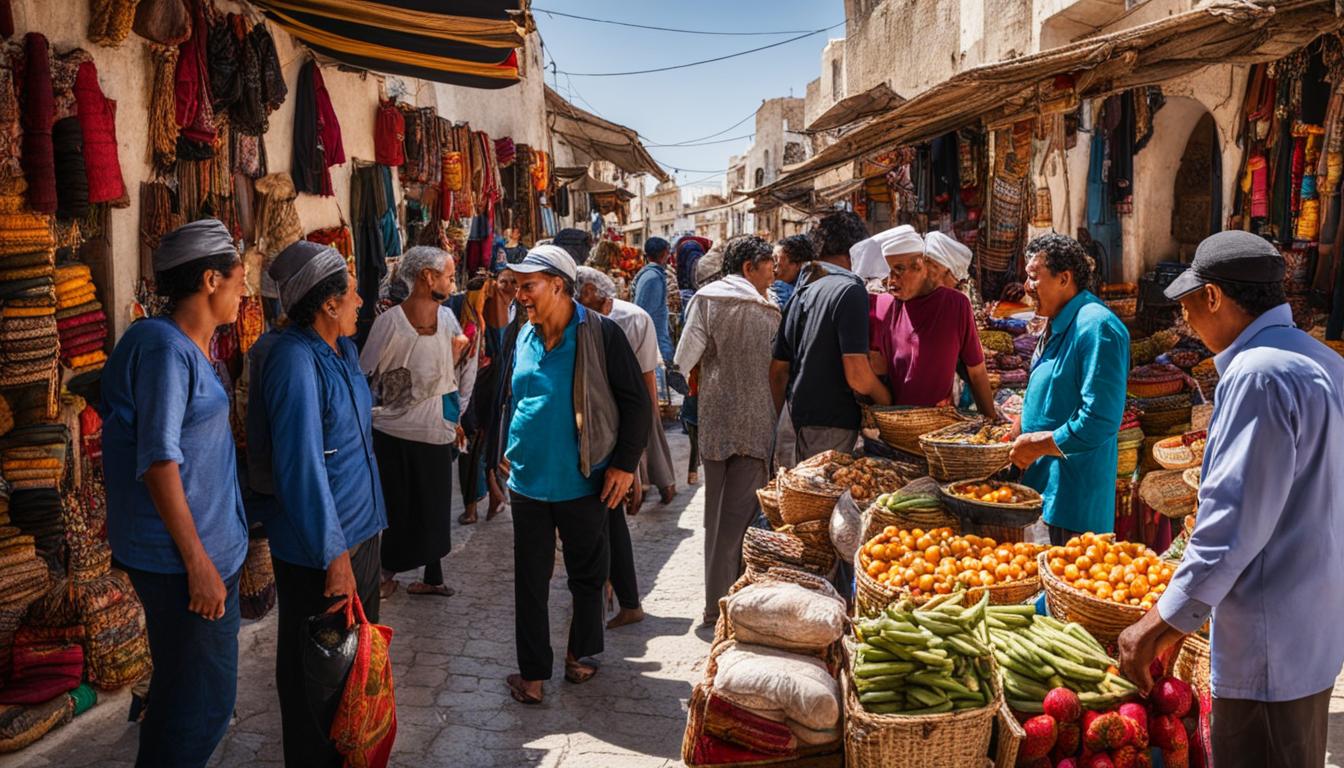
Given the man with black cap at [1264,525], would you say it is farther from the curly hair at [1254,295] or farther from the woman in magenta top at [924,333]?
the woman in magenta top at [924,333]

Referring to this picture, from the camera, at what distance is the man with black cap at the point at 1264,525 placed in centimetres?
228

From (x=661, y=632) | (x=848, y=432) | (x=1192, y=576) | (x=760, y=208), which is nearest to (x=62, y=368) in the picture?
(x=661, y=632)

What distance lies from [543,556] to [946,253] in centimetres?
243

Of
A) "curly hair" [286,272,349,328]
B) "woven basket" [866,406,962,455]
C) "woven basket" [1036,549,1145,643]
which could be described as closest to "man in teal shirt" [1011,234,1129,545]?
"woven basket" [866,406,962,455]

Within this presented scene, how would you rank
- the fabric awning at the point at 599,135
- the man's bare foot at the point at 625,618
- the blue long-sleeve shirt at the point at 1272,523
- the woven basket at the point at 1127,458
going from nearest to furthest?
the blue long-sleeve shirt at the point at 1272,523 < the man's bare foot at the point at 625,618 < the woven basket at the point at 1127,458 < the fabric awning at the point at 599,135

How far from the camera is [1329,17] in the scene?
4.87 metres

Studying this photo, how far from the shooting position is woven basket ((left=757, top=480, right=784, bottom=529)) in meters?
4.87

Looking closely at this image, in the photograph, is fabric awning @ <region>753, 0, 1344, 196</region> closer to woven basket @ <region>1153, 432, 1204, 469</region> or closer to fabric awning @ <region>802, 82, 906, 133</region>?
woven basket @ <region>1153, 432, 1204, 469</region>

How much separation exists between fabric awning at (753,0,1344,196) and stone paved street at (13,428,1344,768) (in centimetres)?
333

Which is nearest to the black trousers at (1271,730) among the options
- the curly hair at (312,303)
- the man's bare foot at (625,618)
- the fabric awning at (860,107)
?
the curly hair at (312,303)

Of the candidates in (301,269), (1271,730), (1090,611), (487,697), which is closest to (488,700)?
(487,697)

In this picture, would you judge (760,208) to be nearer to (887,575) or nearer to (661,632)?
(661,632)

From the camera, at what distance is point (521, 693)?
4.42 m

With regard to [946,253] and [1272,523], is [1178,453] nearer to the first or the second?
[946,253]
